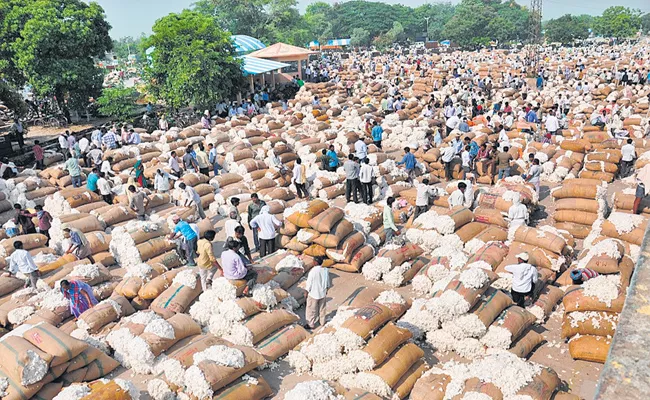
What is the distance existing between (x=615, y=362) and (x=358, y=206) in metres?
7.79

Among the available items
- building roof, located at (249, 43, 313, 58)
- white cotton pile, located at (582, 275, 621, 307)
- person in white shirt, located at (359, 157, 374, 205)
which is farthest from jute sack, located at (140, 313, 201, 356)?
building roof, located at (249, 43, 313, 58)

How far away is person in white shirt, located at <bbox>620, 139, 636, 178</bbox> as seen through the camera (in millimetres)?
12305

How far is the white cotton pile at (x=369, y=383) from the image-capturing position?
527 cm

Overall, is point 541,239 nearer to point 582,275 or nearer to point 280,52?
point 582,275

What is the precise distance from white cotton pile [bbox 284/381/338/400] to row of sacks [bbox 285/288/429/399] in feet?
1.44

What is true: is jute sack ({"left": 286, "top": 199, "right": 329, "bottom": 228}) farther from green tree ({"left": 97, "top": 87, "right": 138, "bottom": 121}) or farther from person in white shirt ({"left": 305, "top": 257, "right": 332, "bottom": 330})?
green tree ({"left": 97, "top": 87, "right": 138, "bottom": 121})

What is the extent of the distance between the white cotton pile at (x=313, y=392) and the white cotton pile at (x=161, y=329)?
194 centimetres

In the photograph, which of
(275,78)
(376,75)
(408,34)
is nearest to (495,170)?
(275,78)

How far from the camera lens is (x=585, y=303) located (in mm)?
6160

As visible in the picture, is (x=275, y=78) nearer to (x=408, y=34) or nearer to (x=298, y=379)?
(x=298, y=379)

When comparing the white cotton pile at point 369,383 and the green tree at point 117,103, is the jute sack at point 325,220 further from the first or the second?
the green tree at point 117,103

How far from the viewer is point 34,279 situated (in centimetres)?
800

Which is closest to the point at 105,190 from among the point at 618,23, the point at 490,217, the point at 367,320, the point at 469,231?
the point at 367,320

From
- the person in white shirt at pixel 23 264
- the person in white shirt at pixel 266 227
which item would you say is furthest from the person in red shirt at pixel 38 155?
the person in white shirt at pixel 266 227
